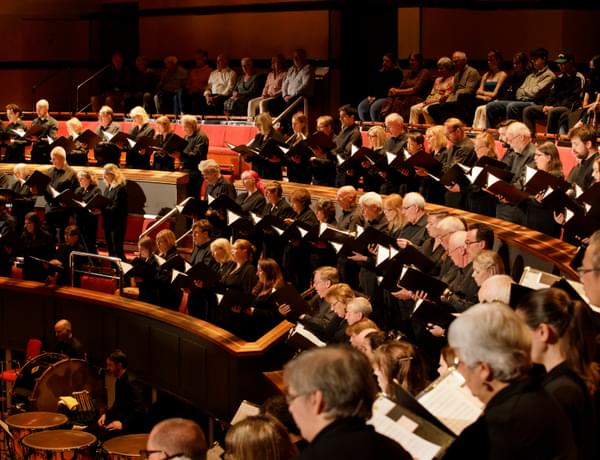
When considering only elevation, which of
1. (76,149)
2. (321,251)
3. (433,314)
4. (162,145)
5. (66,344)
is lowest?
(66,344)

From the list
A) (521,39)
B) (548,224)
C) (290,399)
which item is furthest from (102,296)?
(521,39)

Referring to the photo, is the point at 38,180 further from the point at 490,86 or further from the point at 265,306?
the point at 490,86

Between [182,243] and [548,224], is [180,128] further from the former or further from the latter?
[548,224]

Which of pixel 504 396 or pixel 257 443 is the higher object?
pixel 504 396

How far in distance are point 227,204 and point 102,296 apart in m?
1.22

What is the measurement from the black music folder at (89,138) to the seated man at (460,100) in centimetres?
337

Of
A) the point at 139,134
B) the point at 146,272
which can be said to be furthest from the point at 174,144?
the point at 146,272

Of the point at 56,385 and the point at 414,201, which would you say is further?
the point at 56,385

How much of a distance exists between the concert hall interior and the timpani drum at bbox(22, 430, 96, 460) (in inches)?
0.8

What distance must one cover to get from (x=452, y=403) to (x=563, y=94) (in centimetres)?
684

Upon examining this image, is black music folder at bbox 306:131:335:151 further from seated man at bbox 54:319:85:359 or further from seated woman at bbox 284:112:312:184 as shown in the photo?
seated man at bbox 54:319:85:359

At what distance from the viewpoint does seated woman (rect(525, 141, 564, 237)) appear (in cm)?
664

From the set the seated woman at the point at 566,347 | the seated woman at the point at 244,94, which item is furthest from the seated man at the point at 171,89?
the seated woman at the point at 566,347

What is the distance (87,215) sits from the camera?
33.6ft
